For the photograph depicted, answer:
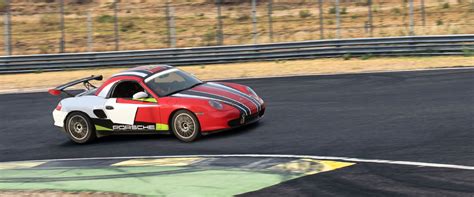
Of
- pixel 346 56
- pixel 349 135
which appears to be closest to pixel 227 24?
pixel 346 56

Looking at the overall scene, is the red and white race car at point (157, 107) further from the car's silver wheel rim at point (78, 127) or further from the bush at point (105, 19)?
the bush at point (105, 19)

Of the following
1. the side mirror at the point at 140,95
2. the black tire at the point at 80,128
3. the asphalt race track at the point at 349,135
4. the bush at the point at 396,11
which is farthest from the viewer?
the bush at the point at 396,11

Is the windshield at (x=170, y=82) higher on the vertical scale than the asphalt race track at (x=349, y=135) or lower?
higher

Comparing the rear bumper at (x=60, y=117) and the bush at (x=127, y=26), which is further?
the bush at (x=127, y=26)

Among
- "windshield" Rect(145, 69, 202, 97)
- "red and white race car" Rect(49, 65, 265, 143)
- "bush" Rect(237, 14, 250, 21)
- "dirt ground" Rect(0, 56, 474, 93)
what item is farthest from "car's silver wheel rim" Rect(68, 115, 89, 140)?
"bush" Rect(237, 14, 250, 21)

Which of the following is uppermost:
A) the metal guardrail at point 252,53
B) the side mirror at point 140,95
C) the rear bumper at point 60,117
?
the metal guardrail at point 252,53

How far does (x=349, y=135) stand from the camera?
498 inches

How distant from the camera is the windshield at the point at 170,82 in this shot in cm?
1400

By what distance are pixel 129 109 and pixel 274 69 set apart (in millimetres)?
11352

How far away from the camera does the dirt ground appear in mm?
22828

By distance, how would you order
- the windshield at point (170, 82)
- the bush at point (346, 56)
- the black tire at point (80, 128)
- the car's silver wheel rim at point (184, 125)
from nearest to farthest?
the car's silver wheel rim at point (184, 125), the windshield at point (170, 82), the black tire at point (80, 128), the bush at point (346, 56)

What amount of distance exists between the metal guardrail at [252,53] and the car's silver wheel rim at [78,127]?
13.0 m

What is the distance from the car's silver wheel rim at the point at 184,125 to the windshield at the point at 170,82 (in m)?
0.65

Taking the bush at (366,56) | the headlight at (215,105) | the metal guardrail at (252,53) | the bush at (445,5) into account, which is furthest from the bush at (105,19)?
the headlight at (215,105)
